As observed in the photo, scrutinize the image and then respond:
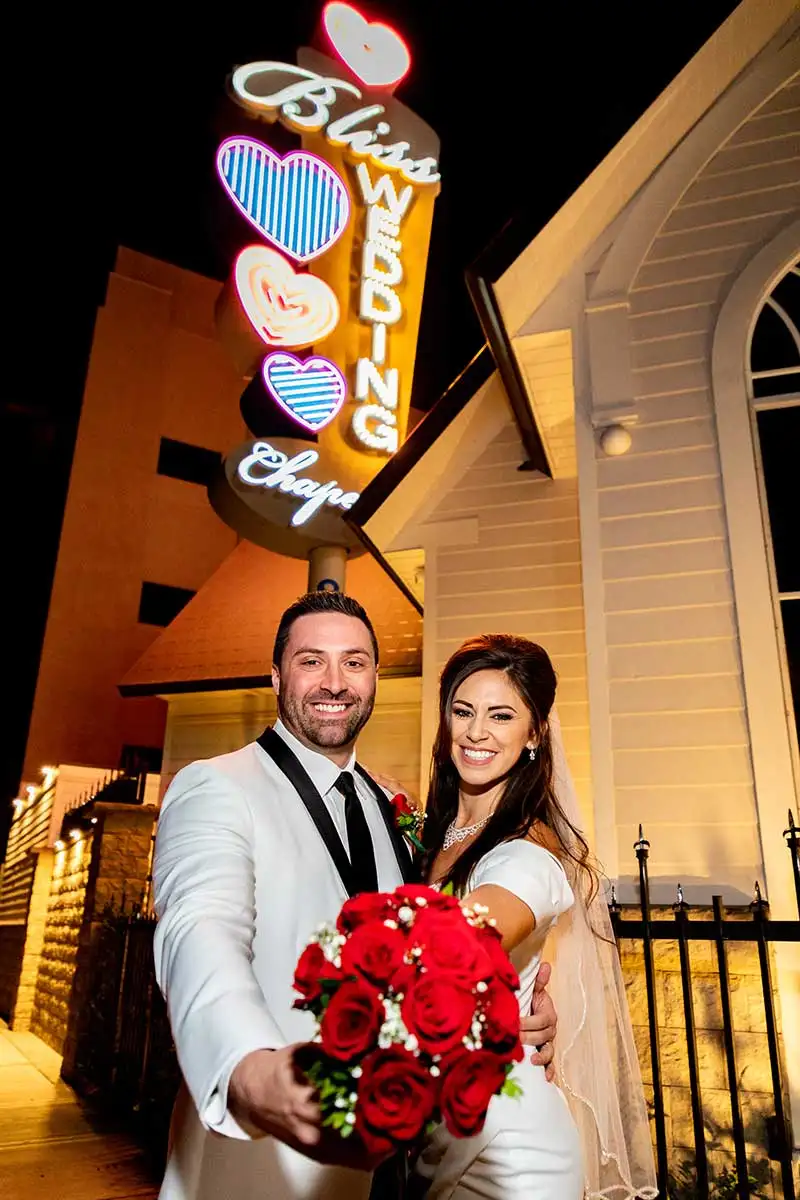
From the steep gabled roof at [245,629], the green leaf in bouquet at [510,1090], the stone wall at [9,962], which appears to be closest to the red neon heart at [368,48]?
the steep gabled roof at [245,629]

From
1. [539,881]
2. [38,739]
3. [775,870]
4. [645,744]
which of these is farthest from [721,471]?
[38,739]

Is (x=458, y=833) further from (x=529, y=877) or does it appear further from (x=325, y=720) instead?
(x=325, y=720)

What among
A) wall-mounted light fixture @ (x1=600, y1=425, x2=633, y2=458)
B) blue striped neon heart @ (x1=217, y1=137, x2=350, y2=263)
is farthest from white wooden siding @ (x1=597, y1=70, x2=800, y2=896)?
blue striped neon heart @ (x1=217, y1=137, x2=350, y2=263)

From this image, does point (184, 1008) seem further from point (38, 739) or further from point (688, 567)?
point (38, 739)

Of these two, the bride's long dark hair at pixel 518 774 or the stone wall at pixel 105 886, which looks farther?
the stone wall at pixel 105 886

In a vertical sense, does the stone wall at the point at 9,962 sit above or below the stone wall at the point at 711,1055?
below

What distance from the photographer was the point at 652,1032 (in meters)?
3.77

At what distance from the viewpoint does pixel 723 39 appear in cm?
587

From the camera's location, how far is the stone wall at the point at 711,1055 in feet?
13.5

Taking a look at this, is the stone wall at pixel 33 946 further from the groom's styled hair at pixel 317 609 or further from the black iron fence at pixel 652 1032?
the groom's styled hair at pixel 317 609

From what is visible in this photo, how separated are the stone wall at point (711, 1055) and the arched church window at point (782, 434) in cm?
166

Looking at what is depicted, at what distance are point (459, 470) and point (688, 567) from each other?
299cm

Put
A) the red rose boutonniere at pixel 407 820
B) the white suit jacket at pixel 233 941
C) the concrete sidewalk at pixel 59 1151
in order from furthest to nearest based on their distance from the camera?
Answer: the concrete sidewalk at pixel 59 1151 < the red rose boutonniere at pixel 407 820 < the white suit jacket at pixel 233 941

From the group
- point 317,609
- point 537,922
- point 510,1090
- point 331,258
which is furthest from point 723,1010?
point 331,258
